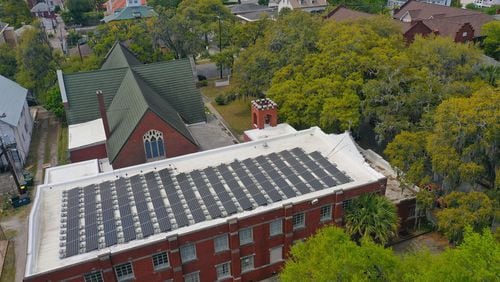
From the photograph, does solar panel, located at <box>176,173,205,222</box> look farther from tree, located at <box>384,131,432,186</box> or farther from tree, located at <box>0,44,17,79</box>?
tree, located at <box>0,44,17,79</box>

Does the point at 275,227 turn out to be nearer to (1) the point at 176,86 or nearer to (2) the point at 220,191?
(2) the point at 220,191

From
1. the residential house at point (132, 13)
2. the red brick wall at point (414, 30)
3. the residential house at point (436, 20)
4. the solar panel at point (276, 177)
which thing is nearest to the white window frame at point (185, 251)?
the solar panel at point (276, 177)

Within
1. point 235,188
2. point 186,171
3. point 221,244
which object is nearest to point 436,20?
point 235,188

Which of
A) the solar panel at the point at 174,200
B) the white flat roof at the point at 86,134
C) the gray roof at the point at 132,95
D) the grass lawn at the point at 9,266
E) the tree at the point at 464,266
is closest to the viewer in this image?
the tree at the point at 464,266

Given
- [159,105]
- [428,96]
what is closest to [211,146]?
[159,105]

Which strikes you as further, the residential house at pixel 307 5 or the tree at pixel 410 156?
the residential house at pixel 307 5

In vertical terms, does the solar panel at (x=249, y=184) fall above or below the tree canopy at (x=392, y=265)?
below

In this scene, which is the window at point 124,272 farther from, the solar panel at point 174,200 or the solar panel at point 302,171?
the solar panel at point 302,171
